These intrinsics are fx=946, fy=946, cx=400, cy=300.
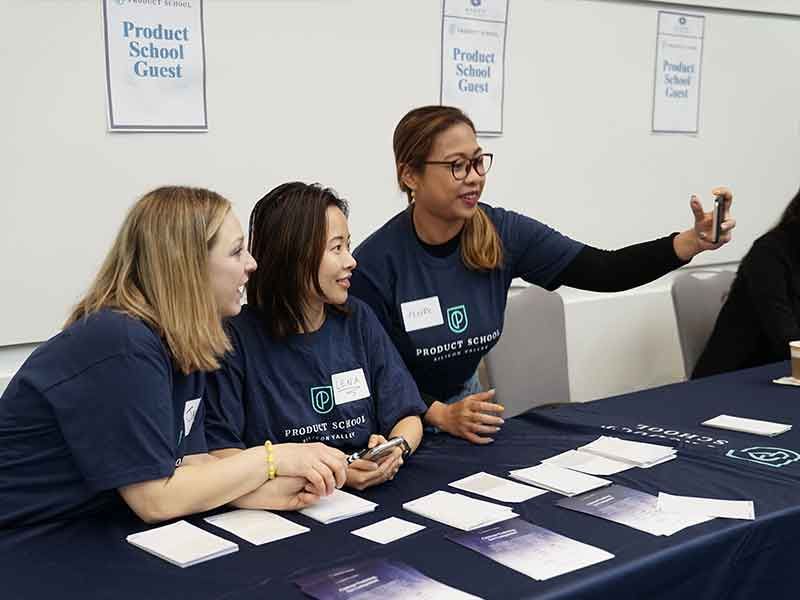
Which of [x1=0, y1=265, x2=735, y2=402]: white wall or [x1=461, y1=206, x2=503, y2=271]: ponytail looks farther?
[x1=0, y1=265, x2=735, y2=402]: white wall

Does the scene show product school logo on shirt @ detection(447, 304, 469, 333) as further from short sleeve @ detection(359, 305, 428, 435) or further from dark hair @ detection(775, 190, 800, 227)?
dark hair @ detection(775, 190, 800, 227)

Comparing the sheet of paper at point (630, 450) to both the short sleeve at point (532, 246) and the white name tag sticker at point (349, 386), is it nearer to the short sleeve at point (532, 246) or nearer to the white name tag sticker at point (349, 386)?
the white name tag sticker at point (349, 386)

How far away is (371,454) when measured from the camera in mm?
1842

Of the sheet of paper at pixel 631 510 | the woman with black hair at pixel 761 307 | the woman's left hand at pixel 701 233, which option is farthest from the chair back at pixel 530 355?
the sheet of paper at pixel 631 510

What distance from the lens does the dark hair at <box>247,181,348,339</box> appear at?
2.04 metres

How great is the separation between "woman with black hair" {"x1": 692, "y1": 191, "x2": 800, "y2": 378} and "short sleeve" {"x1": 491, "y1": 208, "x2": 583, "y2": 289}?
1063 millimetres

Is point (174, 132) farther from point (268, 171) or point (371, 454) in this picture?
point (371, 454)

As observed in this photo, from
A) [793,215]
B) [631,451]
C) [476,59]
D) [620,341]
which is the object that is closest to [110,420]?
[631,451]

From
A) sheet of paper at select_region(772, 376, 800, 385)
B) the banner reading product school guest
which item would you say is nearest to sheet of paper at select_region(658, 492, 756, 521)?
sheet of paper at select_region(772, 376, 800, 385)

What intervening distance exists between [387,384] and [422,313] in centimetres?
38

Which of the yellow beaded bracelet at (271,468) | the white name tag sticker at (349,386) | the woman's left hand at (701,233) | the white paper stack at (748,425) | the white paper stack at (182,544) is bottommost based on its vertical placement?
the white paper stack at (748,425)

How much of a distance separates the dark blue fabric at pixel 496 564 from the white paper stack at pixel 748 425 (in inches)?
2.4

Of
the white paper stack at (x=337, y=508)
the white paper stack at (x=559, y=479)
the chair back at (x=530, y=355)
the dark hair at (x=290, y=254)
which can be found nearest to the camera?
the white paper stack at (x=337, y=508)

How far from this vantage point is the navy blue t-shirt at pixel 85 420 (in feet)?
5.13
